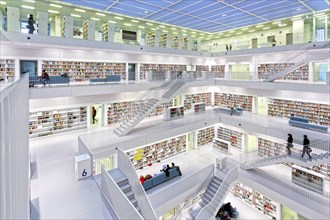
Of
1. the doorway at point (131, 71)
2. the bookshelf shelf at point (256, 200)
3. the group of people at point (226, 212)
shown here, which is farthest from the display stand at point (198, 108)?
the group of people at point (226, 212)

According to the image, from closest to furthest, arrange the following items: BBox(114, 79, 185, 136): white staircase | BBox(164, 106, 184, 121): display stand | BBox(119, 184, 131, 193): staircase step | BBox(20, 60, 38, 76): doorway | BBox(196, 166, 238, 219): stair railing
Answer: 1. BBox(119, 184, 131, 193): staircase step
2. BBox(196, 166, 238, 219): stair railing
3. BBox(20, 60, 38, 76): doorway
4. BBox(114, 79, 185, 136): white staircase
5. BBox(164, 106, 184, 121): display stand

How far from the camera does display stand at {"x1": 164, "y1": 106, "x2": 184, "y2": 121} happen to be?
14586 mm

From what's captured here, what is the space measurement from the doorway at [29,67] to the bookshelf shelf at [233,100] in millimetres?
14859

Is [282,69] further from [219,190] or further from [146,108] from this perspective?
[146,108]

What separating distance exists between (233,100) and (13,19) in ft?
53.0

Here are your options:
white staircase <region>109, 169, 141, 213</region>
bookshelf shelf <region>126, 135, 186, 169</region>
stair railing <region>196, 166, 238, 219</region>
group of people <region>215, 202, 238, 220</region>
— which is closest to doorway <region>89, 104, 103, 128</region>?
bookshelf shelf <region>126, 135, 186, 169</region>

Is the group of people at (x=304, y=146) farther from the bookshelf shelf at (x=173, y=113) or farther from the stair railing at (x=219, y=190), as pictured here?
the bookshelf shelf at (x=173, y=113)

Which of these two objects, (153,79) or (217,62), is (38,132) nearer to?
(153,79)

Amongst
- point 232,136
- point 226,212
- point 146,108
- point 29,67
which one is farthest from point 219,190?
point 29,67

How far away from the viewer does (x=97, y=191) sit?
655 cm

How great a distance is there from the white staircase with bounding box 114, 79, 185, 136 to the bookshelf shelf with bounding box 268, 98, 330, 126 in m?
7.14

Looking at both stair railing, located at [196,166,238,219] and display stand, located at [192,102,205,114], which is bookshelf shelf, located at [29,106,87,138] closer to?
display stand, located at [192,102,205,114]

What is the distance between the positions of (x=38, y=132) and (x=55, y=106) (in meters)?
1.71

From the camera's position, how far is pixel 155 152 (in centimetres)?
1353
